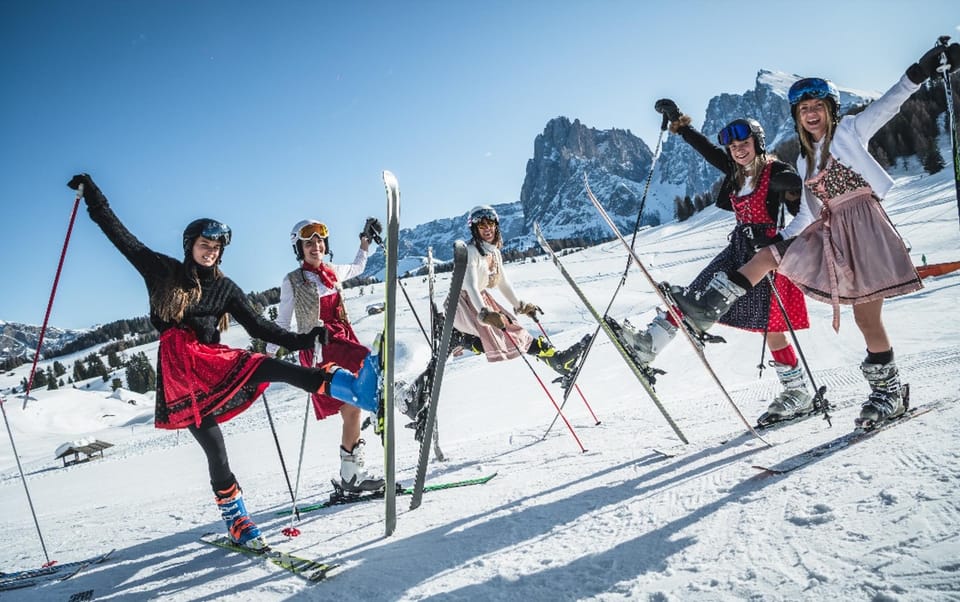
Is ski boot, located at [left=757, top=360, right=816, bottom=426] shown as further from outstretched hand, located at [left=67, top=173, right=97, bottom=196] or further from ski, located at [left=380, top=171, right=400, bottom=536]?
outstretched hand, located at [left=67, top=173, right=97, bottom=196]

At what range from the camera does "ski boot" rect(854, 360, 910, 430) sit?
271cm

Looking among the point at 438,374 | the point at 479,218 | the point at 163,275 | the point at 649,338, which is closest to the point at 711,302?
the point at 649,338

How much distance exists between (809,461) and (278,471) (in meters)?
5.89

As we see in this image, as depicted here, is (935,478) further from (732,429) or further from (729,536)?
(732,429)

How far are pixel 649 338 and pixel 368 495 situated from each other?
2383 millimetres

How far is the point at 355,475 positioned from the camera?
3879 mm

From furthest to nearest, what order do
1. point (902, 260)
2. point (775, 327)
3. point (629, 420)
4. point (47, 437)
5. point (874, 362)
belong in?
point (47, 437), point (629, 420), point (775, 327), point (874, 362), point (902, 260)

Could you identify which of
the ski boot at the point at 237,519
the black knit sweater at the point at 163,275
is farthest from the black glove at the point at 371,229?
the ski boot at the point at 237,519

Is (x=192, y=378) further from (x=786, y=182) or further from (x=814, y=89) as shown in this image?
(x=814, y=89)

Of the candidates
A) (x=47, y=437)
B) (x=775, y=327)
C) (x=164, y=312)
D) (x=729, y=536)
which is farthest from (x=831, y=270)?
(x=47, y=437)

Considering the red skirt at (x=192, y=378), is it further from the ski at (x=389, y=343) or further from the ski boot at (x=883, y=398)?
the ski boot at (x=883, y=398)

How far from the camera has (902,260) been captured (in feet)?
8.84

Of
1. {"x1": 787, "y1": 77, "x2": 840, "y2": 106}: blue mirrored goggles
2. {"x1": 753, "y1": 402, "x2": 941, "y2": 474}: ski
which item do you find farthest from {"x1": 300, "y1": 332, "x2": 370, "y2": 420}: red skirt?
{"x1": 787, "y1": 77, "x2": 840, "y2": 106}: blue mirrored goggles

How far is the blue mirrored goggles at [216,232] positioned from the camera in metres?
3.04
